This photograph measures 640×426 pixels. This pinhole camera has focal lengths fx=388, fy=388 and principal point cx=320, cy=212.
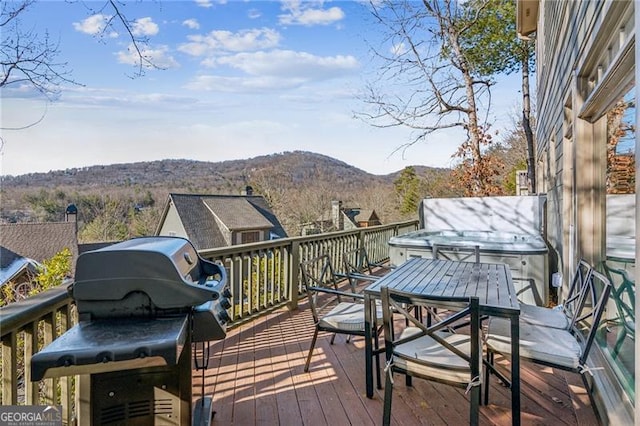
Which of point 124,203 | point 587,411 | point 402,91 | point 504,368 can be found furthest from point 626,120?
point 124,203

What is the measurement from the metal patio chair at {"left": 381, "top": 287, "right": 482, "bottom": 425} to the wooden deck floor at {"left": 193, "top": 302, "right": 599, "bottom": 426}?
42 centimetres

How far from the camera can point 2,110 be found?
3891 mm

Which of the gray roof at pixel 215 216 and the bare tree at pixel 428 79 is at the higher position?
the bare tree at pixel 428 79

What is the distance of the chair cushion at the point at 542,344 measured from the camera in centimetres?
214

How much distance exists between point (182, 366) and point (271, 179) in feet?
71.7

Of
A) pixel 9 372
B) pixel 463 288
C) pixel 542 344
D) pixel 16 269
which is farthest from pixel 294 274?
pixel 16 269

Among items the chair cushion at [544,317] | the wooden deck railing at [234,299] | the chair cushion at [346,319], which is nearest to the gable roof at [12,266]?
the wooden deck railing at [234,299]

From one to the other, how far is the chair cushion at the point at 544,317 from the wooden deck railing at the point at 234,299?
2.49m

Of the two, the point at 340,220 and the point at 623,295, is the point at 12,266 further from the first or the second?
the point at 340,220

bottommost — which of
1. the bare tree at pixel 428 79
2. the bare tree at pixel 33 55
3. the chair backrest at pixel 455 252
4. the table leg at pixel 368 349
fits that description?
the table leg at pixel 368 349

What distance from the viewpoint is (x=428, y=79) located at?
10.6 metres

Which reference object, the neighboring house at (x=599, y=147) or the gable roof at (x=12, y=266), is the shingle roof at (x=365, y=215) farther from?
the neighboring house at (x=599, y=147)

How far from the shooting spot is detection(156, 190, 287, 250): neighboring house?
16344mm

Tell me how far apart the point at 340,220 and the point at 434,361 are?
15.8 m
